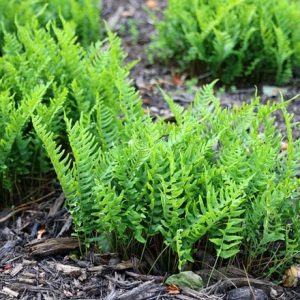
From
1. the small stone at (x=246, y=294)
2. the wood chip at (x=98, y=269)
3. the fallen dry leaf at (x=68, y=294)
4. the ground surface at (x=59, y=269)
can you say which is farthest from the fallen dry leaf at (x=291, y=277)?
the fallen dry leaf at (x=68, y=294)

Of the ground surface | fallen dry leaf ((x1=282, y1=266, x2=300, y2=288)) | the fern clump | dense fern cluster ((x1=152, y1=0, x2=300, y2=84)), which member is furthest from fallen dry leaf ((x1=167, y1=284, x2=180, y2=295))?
dense fern cluster ((x1=152, y1=0, x2=300, y2=84))

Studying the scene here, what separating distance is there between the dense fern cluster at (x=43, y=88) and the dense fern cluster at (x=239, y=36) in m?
0.77

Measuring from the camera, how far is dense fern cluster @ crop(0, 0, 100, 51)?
3.68 meters

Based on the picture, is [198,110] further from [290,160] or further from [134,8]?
[134,8]

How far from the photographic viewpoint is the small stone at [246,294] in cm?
226

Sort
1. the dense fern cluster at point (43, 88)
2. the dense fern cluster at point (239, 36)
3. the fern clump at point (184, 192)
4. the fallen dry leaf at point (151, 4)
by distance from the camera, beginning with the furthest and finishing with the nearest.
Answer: the fallen dry leaf at point (151, 4) → the dense fern cluster at point (239, 36) → the dense fern cluster at point (43, 88) → the fern clump at point (184, 192)

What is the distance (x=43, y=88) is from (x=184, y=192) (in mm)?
732

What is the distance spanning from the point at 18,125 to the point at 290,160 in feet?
3.61

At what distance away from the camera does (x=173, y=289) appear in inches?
88.4

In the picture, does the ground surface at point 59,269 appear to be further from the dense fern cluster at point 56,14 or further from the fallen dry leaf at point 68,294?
the dense fern cluster at point 56,14

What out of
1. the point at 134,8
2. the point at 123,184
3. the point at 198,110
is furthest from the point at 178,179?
the point at 134,8

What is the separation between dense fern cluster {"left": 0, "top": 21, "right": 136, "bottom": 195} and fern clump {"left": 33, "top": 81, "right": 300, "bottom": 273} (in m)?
0.32

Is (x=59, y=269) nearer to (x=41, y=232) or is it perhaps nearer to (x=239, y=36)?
(x=41, y=232)

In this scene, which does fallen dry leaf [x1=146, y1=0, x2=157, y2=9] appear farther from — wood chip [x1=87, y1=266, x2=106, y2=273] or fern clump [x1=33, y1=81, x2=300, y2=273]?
wood chip [x1=87, y1=266, x2=106, y2=273]
